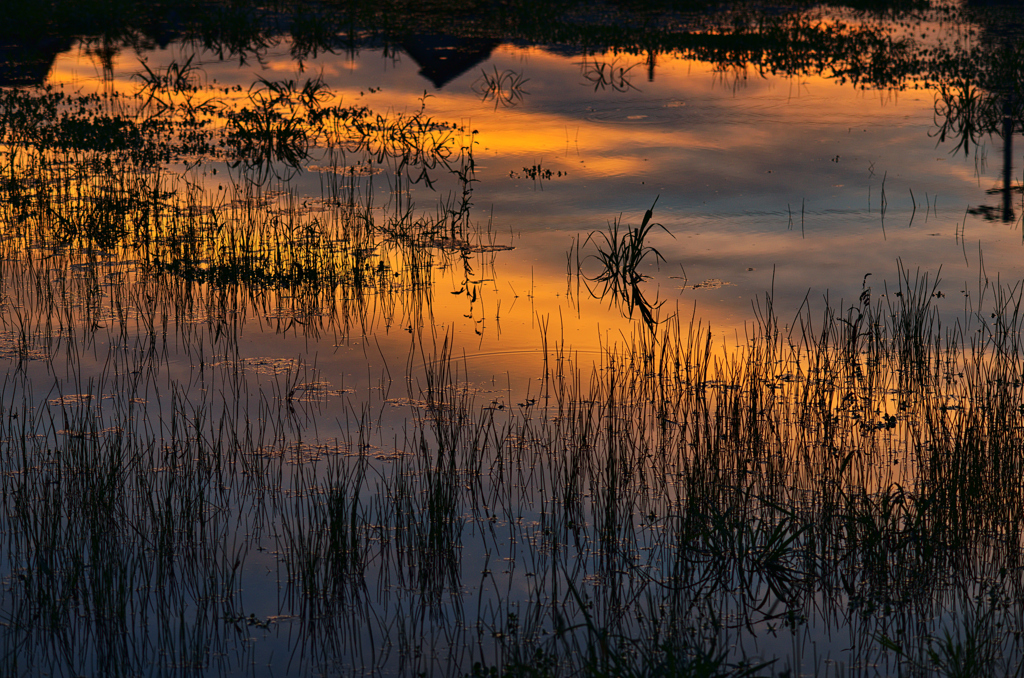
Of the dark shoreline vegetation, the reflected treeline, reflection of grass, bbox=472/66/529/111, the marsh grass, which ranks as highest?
the reflected treeline

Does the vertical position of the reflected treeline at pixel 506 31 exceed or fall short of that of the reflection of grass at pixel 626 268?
it exceeds it

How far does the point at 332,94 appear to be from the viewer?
18469mm

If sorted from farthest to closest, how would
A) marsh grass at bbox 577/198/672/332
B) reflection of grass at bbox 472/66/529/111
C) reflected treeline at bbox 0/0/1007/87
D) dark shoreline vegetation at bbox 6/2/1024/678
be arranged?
1. reflected treeline at bbox 0/0/1007/87
2. reflection of grass at bbox 472/66/529/111
3. marsh grass at bbox 577/198/672/332
4. dark shoreline vegetation at bbox 6/2/1024/678

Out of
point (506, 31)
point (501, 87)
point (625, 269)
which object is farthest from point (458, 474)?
point (506, 31)

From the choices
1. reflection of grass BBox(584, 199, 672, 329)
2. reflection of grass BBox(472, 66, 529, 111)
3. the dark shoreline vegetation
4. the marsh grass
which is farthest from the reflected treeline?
the dark shoreline vegetation

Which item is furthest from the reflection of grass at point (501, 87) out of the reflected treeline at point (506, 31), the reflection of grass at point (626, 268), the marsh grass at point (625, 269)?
the reflection of grass at point (626, 268)

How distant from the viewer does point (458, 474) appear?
6195 millimetres

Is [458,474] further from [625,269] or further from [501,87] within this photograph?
[501,87]

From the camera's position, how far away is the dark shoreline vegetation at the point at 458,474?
15.7 ft

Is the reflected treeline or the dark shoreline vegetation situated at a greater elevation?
the reflected treeline

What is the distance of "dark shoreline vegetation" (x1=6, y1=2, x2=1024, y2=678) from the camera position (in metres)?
4.77

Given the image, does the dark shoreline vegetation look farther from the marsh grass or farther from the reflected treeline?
the reflected treeline

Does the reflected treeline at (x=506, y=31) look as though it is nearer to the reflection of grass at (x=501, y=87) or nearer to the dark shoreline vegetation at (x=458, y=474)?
the reflection of grass at (x=501, y=87)

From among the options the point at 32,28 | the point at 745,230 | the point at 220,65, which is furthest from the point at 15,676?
the point at 32,28
